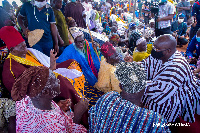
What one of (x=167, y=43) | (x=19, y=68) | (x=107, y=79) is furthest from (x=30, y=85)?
(x=167, y=43)

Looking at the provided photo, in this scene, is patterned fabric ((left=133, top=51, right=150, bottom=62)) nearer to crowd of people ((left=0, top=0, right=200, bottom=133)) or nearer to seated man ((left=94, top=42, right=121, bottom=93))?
crowd of people ((left=0, top=0, right=200, bottom=133))

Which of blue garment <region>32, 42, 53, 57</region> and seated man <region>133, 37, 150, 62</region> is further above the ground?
blue garment <region>32, 42, 53, 57</region>

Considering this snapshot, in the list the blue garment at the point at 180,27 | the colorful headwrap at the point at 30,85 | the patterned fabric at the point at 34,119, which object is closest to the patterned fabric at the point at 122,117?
the patterned fabric at the point at 34,119

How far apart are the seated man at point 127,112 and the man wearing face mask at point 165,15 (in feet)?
14.8

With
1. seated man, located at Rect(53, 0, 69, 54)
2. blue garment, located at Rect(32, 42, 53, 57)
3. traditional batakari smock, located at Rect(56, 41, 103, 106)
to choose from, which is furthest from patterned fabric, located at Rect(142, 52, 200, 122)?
seated man, located at Rect(53, 0, 69, 54)

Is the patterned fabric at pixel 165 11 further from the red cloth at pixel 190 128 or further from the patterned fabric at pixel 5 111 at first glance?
the patterned fabric at pixel 5 111

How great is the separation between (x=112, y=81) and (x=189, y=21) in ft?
27.6

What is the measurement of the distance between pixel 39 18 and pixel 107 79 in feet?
6.56

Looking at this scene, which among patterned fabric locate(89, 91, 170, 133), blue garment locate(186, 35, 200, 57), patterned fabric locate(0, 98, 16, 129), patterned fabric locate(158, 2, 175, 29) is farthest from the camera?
patterned fabric locate(158, 2, 175, 29)

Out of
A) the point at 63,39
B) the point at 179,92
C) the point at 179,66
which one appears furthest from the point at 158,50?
the point at 63,39

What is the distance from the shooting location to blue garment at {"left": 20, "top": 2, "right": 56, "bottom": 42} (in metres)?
3.37

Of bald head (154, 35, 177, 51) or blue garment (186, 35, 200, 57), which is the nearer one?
bald head (154, 35, 177, 51)

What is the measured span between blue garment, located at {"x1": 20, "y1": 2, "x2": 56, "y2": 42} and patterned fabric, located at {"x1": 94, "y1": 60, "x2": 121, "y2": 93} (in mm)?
1682

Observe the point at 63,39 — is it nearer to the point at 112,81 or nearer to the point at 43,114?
the point at 112,81
